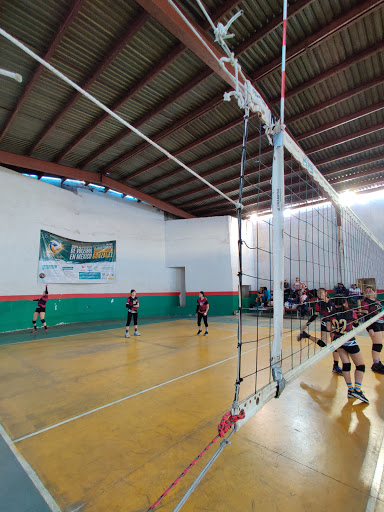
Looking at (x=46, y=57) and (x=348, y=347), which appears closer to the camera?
(x=348, y=347)

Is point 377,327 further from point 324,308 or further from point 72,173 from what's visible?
point 72,173

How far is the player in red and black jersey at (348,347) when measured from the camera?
3619 mm

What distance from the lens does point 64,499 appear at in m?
1.90

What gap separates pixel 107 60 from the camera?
6.21 metres

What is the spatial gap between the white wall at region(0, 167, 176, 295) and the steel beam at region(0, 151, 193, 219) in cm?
60

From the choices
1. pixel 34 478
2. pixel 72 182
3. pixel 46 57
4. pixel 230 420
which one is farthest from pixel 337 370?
pixel 72 182

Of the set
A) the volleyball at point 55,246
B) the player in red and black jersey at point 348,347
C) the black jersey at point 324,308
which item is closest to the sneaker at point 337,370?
the player in red and black jersey at point 348,347

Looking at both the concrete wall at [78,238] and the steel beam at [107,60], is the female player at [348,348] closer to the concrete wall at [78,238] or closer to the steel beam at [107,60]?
the steel beam at [107,60]

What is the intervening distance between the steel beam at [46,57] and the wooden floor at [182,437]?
662cm

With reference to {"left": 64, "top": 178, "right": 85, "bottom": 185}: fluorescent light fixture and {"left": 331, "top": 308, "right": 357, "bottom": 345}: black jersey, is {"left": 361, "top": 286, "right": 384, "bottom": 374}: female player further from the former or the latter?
{"left": 64, "top": 178, "right": 85, "bottom": 185}: fluorescent light fixture

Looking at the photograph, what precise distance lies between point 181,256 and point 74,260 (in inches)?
226

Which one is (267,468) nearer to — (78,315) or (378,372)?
(378,372)

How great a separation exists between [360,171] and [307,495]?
40.4 ft

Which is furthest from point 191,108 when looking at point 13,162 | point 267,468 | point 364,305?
point 267,468
